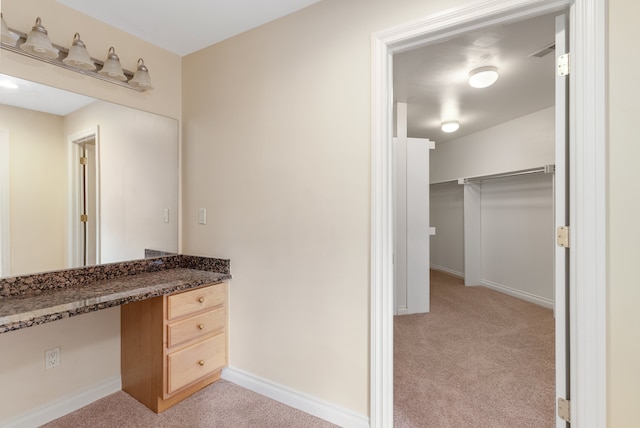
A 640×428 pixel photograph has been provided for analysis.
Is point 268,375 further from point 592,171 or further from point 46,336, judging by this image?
point 592,171

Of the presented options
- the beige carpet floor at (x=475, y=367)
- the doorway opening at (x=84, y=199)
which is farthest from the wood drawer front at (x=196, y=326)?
the beige carpet floor at (x=475, y=367)

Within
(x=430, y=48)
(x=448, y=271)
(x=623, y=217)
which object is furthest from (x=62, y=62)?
(x=448, y=271)

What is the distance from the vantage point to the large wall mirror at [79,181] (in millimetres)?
1631

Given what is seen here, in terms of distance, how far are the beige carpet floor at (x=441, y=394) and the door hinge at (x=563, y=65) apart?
1908 mm

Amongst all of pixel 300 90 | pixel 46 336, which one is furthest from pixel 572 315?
pixel 46 336

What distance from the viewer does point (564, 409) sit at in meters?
1.27

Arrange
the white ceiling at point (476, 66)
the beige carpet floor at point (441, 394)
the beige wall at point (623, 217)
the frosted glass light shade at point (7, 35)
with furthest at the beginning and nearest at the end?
the white ceiling at point (476, 66), the beige carpet floor at point (441, 394), the frosted glass light shade at point (7, 35), the beige wall at point (623, 217)

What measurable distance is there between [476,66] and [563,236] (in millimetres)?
1981

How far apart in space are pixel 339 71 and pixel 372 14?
1.09 feet

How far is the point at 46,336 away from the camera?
5.71ft

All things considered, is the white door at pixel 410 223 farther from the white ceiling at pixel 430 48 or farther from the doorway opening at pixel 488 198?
the white ceiling at pixel 430 48

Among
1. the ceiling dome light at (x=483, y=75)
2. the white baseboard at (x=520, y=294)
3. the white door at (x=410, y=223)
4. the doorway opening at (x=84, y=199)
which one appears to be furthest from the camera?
the white baseboard at (x=520, y=294)

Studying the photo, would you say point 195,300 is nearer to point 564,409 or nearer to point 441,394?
point 441,394

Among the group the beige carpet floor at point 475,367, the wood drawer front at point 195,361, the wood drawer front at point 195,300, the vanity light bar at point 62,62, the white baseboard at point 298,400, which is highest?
the vanity light bar at point 62,62
